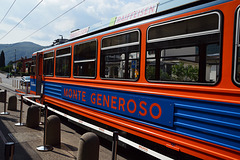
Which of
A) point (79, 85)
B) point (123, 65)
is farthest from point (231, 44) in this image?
point (79, 85)

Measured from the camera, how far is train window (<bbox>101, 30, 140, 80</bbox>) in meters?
3.86

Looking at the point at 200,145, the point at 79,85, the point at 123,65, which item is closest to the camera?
the point at 200,145

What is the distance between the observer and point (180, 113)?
3016 mm

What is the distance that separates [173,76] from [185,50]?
1.46 feet

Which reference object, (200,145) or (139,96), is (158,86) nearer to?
(139,96)

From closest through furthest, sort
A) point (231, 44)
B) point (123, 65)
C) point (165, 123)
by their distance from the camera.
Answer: point (231, 44) < point (165, 123) < point (123, 65)

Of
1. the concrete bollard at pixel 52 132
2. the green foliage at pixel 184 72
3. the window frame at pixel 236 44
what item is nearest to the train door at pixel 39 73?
the concrete bollard at pixel 52 132

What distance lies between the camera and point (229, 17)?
2572 millimetres

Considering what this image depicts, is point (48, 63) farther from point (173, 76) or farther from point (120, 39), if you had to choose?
point (173, 76)

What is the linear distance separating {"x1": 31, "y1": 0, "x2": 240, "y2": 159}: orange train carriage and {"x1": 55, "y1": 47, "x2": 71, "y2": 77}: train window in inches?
51.0

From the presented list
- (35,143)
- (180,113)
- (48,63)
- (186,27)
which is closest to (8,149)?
(180,113)

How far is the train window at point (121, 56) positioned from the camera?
12.7 feet

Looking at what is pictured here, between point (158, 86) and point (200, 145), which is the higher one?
point (158, 86)

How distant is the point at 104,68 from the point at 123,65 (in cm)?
66
